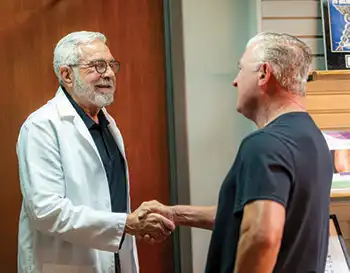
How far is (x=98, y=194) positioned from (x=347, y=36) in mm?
1305

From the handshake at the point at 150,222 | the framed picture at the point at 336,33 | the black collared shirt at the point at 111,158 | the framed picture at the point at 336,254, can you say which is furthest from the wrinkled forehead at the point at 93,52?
the framed picture at the point at 336,254

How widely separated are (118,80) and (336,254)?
1.27 metres

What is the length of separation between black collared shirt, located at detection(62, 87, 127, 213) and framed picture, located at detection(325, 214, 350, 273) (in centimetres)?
88

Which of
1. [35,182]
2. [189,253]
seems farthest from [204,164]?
[35,182]

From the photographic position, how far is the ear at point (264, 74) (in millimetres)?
1383

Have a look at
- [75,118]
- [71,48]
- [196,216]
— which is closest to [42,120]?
[75,118]

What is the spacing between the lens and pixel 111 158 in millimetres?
1991

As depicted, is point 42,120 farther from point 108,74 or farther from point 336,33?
point 336,33

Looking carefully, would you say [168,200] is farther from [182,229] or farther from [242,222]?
[242,222]

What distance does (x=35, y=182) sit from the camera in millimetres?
1730

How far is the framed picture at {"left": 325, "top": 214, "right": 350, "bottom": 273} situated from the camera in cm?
210

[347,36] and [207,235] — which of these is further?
[207,235]

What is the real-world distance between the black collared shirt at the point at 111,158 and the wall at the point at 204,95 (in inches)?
20.6

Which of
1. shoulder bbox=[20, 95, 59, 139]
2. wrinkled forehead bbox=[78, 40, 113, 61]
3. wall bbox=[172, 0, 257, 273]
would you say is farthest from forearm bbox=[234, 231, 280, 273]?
wall bbox=[172, 0, 257, 273]
